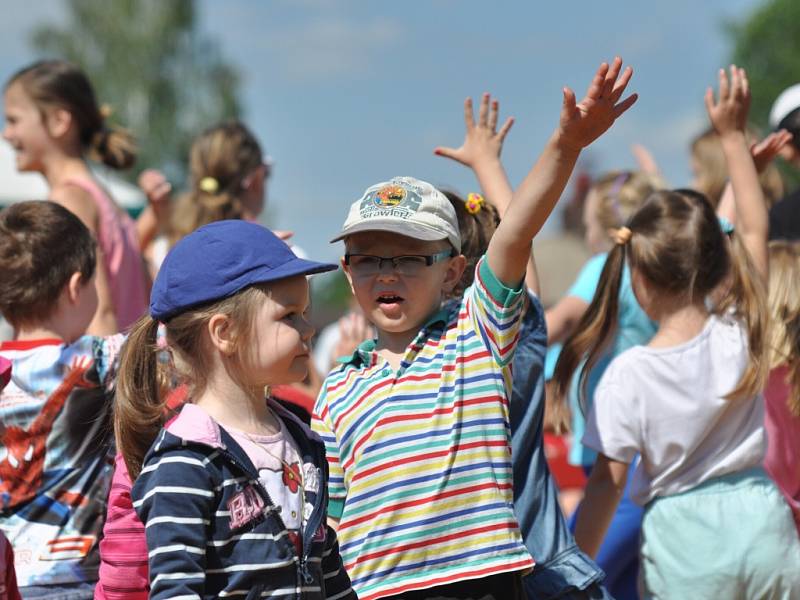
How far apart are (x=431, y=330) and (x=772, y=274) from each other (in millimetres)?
1983

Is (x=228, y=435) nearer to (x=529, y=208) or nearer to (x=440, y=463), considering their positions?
(x=440, y=463)

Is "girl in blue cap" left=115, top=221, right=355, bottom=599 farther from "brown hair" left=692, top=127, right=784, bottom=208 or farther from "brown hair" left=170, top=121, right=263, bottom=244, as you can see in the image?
"brown hair" left=692, top=127, right=784, bottom=208

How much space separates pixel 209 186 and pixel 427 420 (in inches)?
115

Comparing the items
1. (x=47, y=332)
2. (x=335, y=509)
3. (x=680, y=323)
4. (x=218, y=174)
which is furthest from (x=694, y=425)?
(x=218, y=174)

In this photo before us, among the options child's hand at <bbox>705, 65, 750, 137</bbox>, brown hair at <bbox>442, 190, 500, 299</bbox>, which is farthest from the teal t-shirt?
brown hair at <bbox>442, 190, 500, 299</bbox>

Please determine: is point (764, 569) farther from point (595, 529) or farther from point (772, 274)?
point (772, 274)

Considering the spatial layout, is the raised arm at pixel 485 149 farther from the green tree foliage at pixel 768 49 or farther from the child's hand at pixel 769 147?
the green tree foliage at pixel 768 49

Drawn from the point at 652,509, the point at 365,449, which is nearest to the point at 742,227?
the point at 652,509

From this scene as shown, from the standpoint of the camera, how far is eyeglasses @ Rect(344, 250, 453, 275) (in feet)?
11.0

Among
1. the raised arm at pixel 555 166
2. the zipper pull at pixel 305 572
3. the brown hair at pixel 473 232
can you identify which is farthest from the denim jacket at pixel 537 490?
the zipper pull at pixel 305 572

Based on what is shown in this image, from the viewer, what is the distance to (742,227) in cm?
455

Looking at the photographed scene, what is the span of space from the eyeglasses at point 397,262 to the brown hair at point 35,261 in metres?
0.96

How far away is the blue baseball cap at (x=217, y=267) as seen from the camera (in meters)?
2.75

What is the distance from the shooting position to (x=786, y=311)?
4668 mm
